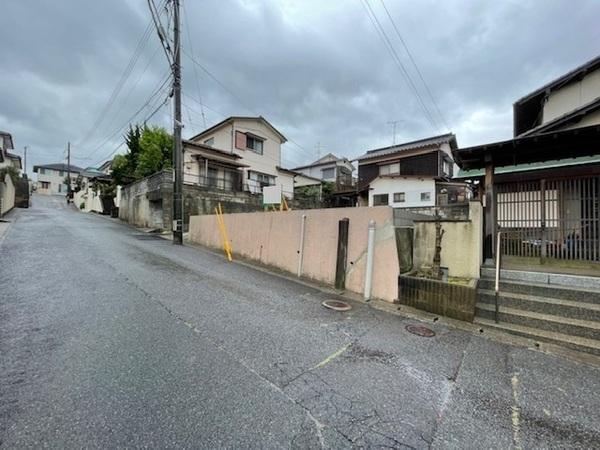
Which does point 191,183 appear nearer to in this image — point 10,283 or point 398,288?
point 10,283

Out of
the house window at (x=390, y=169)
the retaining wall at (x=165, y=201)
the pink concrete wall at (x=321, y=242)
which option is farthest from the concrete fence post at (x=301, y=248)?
the house window at (x=390, y=169)

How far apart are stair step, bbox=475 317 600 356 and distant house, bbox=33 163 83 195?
232ft

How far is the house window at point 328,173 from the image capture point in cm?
3234

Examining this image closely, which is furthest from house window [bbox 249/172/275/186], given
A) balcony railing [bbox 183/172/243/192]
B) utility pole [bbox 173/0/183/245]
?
utility pole [bbox 173/0/183/245]

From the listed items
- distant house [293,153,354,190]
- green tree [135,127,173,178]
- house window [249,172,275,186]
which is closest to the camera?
green tree [135,127,173,178]

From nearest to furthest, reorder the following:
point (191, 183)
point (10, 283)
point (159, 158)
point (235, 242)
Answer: point (10, 283) → point (235, 242) → point (191, 183) → point (159, 158)

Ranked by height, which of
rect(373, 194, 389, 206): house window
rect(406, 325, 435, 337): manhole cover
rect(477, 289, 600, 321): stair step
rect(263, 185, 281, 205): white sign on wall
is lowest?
rect(406, 325, 435, 337): manhole cover

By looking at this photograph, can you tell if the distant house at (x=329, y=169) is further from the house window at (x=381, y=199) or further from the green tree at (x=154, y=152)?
the green tree at (x=154, y=152)

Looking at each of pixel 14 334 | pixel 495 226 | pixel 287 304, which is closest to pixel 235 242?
pixel 287 304

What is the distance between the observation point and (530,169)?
7.16 m

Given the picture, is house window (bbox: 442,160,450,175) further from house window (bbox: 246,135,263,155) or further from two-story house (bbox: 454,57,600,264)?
house window (bbox: 246,135,263,155)

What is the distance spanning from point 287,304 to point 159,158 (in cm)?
1724

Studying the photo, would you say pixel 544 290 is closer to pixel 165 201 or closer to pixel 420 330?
pixel 420 330

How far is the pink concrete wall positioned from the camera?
5.82 m
